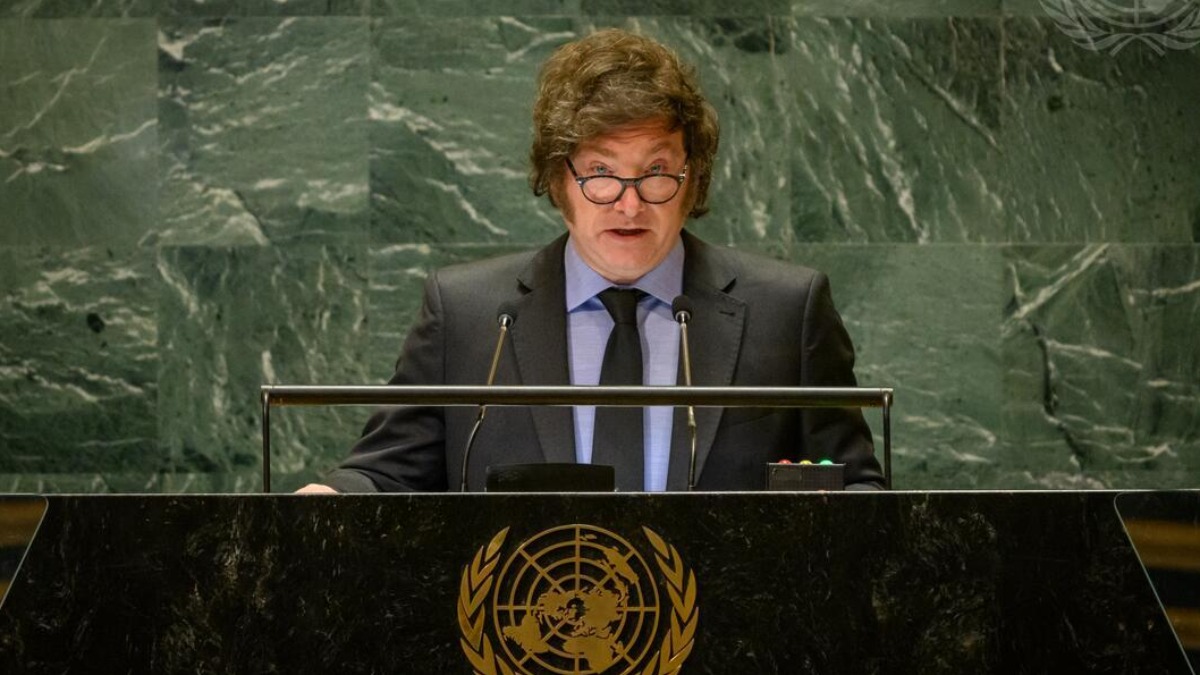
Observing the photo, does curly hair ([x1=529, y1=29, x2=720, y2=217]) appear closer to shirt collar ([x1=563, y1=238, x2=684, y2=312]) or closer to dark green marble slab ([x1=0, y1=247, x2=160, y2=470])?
shirt collar ([x1=563, y1=238, x2=684, y2=312])

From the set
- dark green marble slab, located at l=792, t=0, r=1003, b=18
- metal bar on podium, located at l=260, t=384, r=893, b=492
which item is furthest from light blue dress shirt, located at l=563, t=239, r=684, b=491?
dark green marble slab, located at l=792, t=0, r=1003, b=18

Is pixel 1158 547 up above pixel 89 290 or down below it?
below

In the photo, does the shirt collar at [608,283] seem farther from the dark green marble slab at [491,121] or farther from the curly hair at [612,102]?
the dark green marble slab at [491,121]

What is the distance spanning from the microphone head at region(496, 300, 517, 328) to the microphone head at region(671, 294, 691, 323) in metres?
0.31

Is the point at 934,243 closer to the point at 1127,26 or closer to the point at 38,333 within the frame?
the point at 1127,26

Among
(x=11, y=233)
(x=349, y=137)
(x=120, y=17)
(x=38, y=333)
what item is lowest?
(x=38, y=333)

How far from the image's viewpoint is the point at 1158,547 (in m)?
1.97

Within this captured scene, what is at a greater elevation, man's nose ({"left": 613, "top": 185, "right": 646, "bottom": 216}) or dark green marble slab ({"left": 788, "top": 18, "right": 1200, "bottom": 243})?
dark green marble slab ({"left": 788, "top": 18, "right": 1200, "bottom": 243})

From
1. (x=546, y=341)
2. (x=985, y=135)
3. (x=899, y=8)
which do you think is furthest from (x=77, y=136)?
(x=985, y=135)

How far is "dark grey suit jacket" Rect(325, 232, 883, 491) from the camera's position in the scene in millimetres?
3102

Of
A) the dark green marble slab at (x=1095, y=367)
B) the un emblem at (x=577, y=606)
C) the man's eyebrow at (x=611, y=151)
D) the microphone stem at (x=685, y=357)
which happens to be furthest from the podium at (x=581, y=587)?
the dark green marble slab at (x=1095, y=367)

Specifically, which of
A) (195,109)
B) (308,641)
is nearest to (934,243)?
(195,109)

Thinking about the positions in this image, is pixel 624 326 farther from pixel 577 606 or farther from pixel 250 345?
pixel 250 345

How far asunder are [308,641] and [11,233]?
3.34 meters
